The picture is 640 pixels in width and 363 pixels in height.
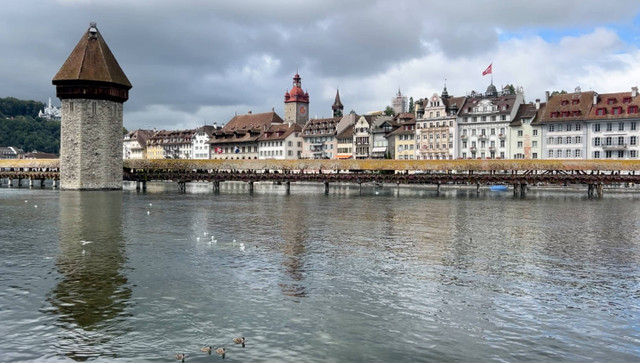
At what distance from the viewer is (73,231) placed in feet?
88.5

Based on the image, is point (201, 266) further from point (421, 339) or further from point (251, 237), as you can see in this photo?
point (421, 339)

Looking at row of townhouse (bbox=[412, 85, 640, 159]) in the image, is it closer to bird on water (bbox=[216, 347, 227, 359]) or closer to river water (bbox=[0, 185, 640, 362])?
river water (bbox=[0, 185, 640, 362])

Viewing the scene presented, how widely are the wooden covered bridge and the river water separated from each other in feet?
118

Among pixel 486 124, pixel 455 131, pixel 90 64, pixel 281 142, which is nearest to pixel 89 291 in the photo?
pixel 90 64

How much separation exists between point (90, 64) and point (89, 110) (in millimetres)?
4727

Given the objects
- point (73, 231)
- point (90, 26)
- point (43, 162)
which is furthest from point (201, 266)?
point (43, 162)

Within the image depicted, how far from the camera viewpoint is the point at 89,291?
48.8 ft

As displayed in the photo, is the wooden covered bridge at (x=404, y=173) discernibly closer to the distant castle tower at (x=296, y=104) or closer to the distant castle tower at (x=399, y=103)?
the distant castle tower at (x=296, y=104)

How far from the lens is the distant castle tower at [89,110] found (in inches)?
2397

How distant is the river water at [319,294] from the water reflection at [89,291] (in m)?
0.05

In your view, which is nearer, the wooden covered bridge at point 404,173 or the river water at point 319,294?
the river water at point 319,294

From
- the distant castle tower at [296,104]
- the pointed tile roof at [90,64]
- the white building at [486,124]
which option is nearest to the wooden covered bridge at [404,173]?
the pointed tile roof at [90,64]

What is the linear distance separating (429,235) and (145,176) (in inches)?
1993

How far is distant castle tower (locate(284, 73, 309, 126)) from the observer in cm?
12675
